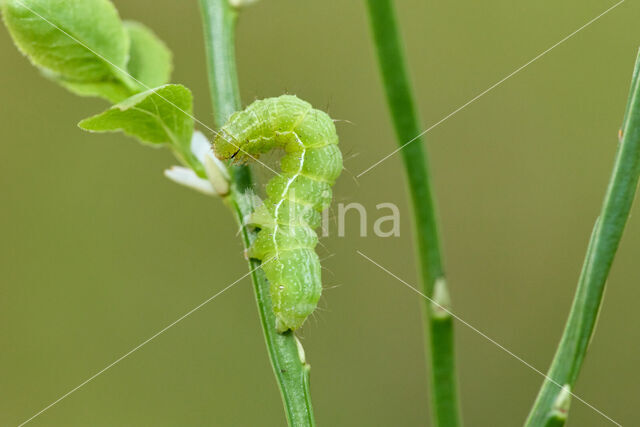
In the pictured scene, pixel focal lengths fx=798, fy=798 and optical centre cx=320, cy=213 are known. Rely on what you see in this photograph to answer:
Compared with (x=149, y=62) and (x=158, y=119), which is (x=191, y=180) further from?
(x=149, y=62)

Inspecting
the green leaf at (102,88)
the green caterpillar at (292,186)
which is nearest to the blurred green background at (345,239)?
the green caterpillar at (292,186)

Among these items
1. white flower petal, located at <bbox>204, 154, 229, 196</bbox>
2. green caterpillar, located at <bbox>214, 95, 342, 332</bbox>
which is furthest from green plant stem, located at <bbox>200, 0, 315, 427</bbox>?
green caterpillar, located at <bbox>214, 95, 342, 332</bbox>

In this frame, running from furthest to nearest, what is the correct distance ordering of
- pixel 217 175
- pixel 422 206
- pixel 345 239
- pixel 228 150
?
1. pixel 345 239
2. pixel 228 150
3. pixel 217 175
4. pixel 422 206

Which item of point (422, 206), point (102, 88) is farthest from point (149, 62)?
point (422, 206)

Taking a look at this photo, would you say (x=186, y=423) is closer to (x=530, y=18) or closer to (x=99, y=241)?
(x=99, y=241)

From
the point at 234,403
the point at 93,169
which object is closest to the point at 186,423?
the point at 234,403

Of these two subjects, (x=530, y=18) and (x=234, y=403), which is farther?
(x=530, y=18)

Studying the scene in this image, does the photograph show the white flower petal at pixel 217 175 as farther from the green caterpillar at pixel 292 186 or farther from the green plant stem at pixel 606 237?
the green plant stem at pixel 606 237
